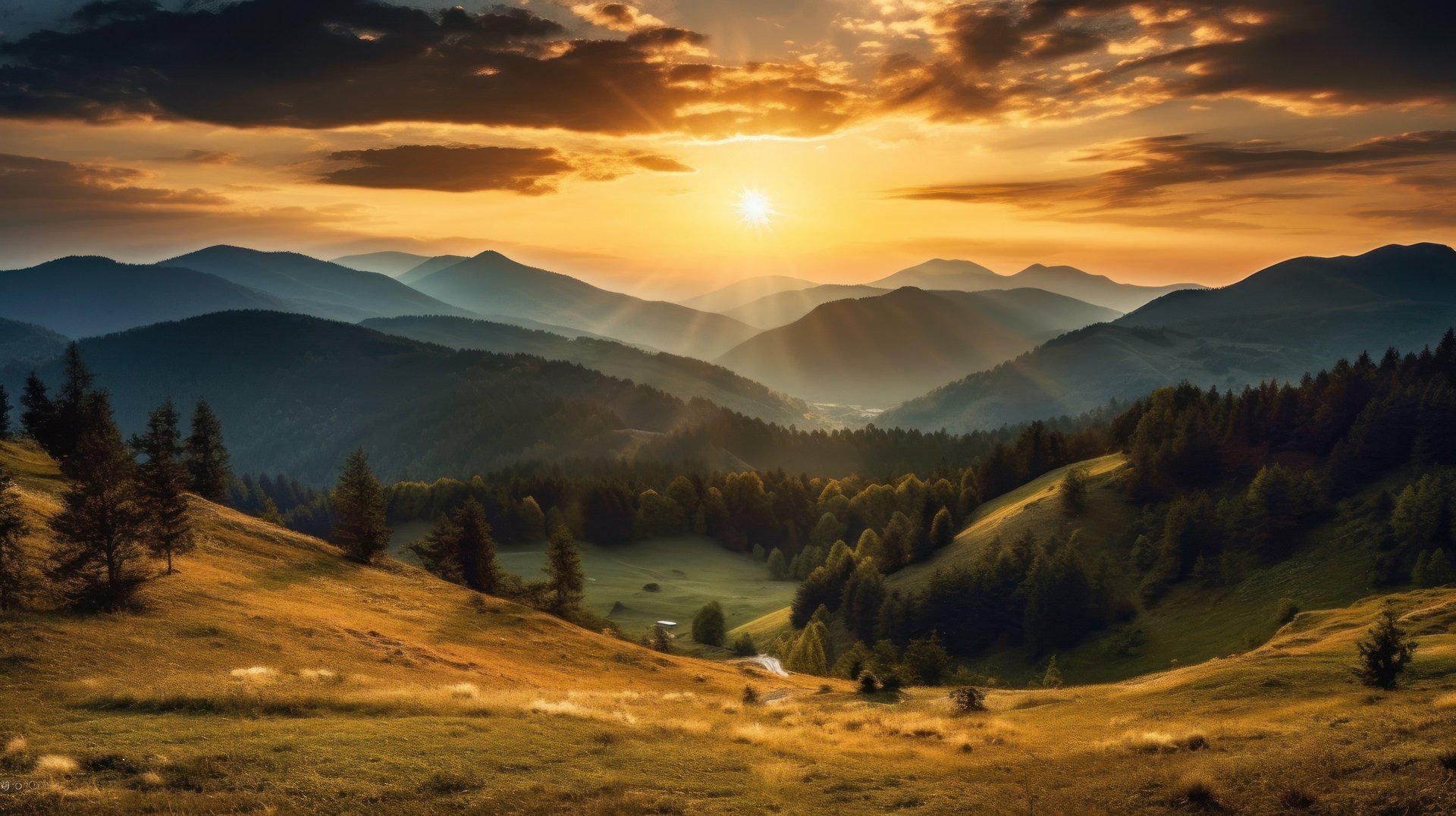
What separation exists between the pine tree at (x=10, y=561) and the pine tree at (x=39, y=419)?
5487 centimetres

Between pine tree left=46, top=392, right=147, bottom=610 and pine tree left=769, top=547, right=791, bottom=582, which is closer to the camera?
pine tree left=46, top=392, right=147, bottom=610

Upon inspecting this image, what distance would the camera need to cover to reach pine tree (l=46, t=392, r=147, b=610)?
40.9 m

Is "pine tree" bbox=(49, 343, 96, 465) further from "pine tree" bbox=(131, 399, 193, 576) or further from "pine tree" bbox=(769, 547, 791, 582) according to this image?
"pine tree" bbox=(769, 547, 791, 582)

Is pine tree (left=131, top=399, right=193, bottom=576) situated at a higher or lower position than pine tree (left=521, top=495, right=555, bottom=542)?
higher

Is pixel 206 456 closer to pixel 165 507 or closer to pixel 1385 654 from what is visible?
pixel 165 507

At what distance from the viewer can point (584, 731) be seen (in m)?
30.7

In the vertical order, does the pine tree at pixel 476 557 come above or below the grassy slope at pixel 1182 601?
above

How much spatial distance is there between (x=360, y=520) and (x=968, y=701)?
191 feet

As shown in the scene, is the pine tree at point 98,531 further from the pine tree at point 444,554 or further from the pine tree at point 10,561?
the pine tree at point 444,554

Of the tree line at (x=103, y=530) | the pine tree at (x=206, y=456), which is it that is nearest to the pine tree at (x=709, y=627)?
the pine tree at (x=206, y=456)

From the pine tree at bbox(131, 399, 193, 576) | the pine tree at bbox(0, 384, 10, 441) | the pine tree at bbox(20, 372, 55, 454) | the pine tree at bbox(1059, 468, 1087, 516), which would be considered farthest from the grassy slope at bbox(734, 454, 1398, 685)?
the pine tree at bbox(0, 384, 10, 441)

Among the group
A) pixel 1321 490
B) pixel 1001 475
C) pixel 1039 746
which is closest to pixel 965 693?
pixel 1039 746

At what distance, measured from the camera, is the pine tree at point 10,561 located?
1441 inches

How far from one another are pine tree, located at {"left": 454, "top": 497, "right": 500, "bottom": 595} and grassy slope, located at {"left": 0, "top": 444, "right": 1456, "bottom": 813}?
3420 centimetres
